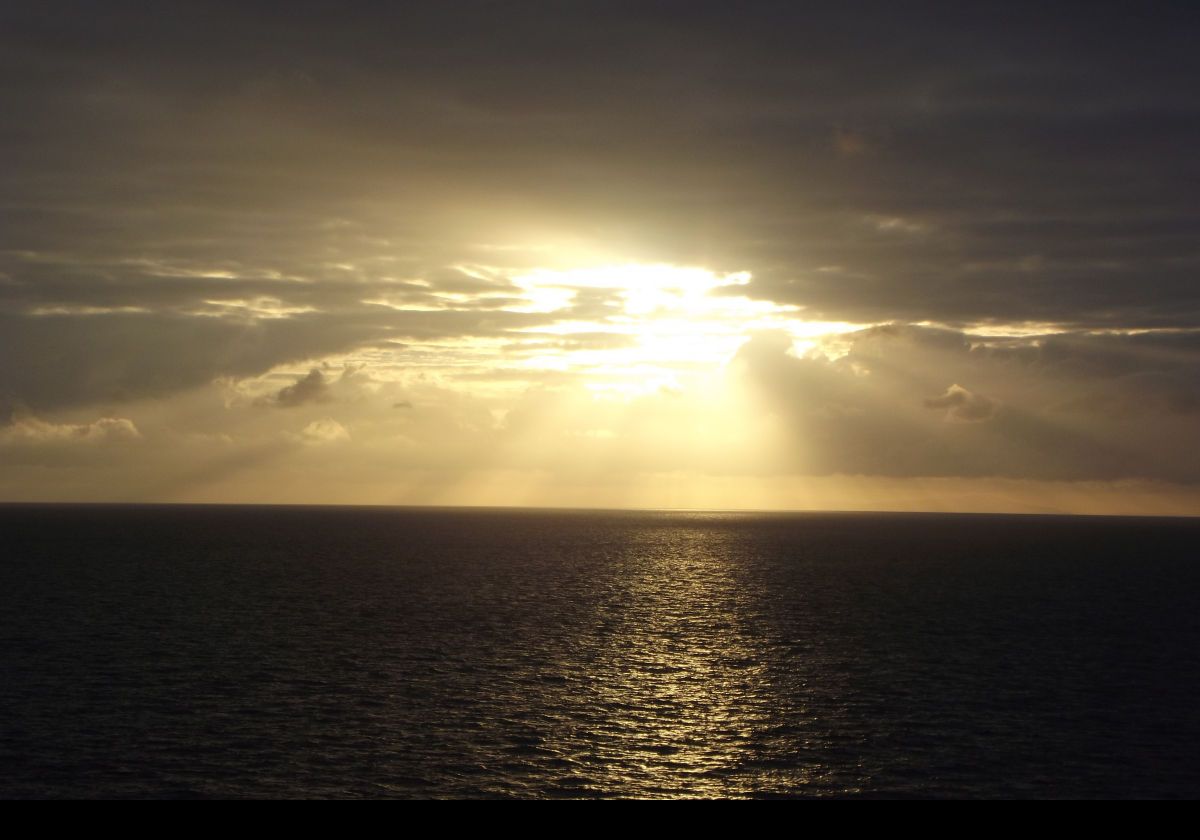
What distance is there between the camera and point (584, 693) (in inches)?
2309

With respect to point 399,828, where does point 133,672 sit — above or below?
below

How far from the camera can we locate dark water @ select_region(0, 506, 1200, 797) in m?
42.2

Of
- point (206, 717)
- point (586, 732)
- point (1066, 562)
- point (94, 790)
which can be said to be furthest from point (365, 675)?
point (1066, 562)

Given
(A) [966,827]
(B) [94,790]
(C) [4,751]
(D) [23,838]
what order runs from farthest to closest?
1. (C) [4,751]
2. (B) [94,790]
3. (A) [966,827]
4. (D) [23,838]

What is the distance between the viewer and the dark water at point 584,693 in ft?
139

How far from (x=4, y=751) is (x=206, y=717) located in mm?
9009

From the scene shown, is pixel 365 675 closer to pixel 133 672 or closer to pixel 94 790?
pixel 133 672

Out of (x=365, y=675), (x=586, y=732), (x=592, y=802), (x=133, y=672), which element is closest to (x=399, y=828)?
(x=592, y=802)

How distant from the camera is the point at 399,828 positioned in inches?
205

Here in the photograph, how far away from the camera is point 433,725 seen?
163ft

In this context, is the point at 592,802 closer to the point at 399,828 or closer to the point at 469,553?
the point at 399,828

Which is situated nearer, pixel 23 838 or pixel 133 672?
pixel 23 838

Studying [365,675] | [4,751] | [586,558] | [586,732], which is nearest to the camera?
[4,751]

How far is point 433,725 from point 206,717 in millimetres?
11426
